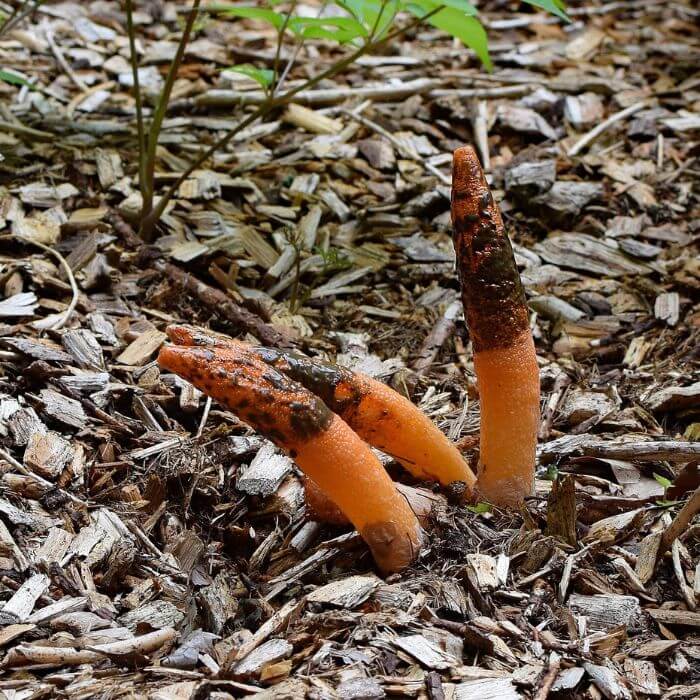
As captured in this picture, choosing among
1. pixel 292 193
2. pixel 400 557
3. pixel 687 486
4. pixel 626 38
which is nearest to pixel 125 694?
pixel 400 557

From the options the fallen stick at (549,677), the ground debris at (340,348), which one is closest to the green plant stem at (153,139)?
the ground debris at (340,348)

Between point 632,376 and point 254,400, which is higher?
point 254,400

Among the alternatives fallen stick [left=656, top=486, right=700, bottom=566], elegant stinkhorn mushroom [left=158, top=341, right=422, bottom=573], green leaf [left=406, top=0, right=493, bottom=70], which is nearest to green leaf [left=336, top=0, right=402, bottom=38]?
green leaf [left=406, top=0, right=493, bottom=70]

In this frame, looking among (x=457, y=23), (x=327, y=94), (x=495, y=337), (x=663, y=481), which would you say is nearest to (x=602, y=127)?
(x=327, y=94)

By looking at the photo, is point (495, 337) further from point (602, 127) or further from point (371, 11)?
point (602, 127)

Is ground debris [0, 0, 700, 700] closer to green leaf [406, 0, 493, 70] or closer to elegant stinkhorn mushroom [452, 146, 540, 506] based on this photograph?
elegant stinkhorn mushroom [452, 146, 540, 506]

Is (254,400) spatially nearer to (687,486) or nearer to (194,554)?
(194,554)
